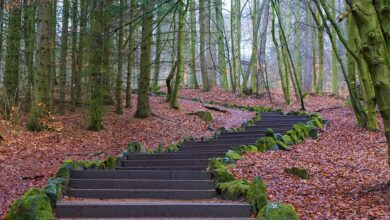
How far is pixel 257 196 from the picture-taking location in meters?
6.79

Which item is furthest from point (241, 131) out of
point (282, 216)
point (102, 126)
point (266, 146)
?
point (282, 216)

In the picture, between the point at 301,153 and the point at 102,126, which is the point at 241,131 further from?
the point at 102,126

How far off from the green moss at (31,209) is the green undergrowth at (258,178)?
3.02 meters

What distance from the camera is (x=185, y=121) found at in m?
19.8

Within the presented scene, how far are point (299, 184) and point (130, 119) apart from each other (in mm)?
11678

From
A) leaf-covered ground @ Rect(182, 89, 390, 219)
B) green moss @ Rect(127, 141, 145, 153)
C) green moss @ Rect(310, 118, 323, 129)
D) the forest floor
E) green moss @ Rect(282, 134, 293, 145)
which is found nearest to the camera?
leaf-covered ground @ Rect(182, 89, 390, 219)

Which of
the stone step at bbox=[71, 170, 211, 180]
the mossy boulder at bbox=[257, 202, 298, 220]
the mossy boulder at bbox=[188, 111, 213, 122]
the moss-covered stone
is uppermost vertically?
the mossy boulder at bbox=[188, 111, 213, 122]

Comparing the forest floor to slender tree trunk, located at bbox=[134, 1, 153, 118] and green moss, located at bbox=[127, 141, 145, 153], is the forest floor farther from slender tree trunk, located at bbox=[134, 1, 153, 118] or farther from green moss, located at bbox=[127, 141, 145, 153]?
green moss, located at bbox=[127, 141, 145, 153]

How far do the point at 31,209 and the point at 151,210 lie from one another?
173 cm

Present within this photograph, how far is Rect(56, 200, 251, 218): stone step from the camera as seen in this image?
21.8ft

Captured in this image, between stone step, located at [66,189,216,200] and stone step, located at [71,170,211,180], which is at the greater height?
stone step, located at [71,170,211,180]

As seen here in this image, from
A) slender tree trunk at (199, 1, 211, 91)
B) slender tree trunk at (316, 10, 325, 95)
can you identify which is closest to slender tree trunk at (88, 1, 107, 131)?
slender tree trunk at (199, 1, 211, 91)

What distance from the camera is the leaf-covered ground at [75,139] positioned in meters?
10.3

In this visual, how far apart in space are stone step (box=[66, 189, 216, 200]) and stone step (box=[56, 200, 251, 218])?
96 cm
